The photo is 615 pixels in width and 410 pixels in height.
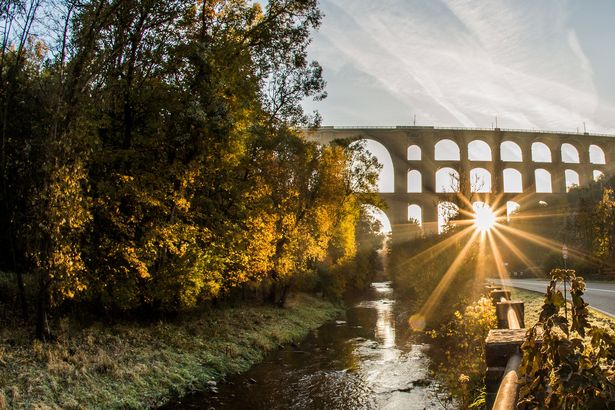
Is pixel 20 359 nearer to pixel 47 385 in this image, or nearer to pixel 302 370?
pixel 47 385

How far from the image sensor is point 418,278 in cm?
2645

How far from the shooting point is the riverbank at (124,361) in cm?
773

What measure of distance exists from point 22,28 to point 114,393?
306 inches

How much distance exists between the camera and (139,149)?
41.4 ft

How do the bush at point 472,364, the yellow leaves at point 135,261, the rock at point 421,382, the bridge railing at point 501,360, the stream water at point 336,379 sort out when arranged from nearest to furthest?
1. the bridge railing at point 501,360
2. the bush at point 472,364
3. the stream water at point 336,379
4. the rock at point 421,382
5. the yellow leaves at point 135,261

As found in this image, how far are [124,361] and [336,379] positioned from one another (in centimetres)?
485

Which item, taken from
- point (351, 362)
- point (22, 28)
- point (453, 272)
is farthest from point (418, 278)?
point (22, 28)

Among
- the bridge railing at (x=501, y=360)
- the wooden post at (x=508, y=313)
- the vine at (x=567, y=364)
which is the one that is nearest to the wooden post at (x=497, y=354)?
the bridge railing at (x=501, y=360)

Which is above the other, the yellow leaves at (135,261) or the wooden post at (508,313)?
the yellow leaves at (135,261)

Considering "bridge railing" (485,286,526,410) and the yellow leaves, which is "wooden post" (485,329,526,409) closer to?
"bridge railing" (485,286,526,410)

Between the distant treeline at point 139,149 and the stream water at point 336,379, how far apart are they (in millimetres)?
3260

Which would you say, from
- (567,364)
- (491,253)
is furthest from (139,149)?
(491,253)

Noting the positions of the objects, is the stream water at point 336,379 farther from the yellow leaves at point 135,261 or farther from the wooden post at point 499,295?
the yellow leaves at point 135,261

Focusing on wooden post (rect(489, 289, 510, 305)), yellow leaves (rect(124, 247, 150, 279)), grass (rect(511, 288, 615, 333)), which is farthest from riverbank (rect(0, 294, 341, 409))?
grass (rect(511, 288, 615, 333))
